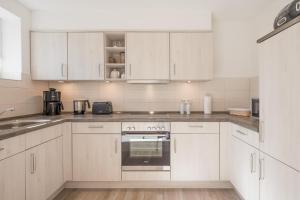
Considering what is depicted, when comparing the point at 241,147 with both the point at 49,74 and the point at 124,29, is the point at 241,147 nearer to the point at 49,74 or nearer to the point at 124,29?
the point at 124,29

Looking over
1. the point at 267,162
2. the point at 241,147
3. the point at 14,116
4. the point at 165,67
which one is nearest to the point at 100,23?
the point at 165,67

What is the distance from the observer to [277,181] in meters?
1.60

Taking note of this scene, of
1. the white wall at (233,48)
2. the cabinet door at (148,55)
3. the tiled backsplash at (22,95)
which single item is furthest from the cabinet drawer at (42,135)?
the white wall at (233,48)

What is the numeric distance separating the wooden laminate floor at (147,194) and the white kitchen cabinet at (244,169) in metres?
0.23

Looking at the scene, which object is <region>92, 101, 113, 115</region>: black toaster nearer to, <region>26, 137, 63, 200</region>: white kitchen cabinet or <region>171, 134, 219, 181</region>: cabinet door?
<region>26, 137, 63, 200</region>: white kitchen cabinet

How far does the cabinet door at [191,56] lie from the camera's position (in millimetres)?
3051

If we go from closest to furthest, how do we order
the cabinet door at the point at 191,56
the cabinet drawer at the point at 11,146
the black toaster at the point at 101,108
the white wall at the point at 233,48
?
the cabinet drawer at the point at 11,146
the cabinet door at the point at 191,56
the black toaster at the point at 101,108
the white wall at the point at 233,48

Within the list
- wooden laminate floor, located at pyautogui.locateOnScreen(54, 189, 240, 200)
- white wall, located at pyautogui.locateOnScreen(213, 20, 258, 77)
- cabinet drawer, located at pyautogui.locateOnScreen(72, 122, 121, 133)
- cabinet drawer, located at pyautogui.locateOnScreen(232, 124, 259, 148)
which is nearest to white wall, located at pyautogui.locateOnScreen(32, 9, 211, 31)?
white wall, located at pyautogui.locateOnScreen(213, 20, 258, 77)

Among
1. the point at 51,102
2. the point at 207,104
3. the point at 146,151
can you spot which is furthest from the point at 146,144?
the point at 51,102

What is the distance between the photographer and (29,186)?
2.00 metres

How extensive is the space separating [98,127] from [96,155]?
0.34m

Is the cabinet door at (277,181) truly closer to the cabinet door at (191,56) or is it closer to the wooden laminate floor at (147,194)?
the wooden laminate floor at (147,194)

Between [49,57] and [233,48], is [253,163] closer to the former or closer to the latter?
[233,48]

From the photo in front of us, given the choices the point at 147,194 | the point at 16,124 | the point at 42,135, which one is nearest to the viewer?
the point at 42,135
